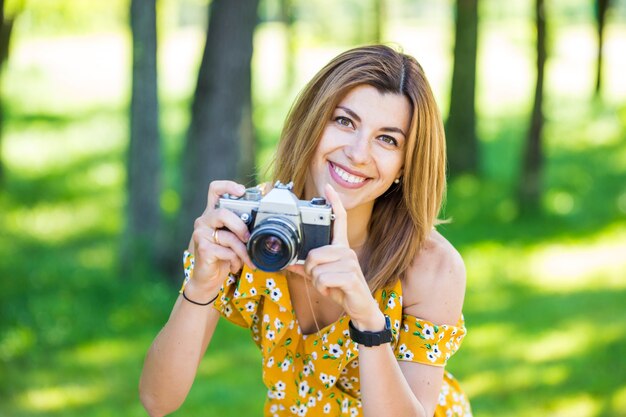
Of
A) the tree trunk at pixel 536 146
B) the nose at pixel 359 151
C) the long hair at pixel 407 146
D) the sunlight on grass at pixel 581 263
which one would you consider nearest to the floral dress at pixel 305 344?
the long hair at pixel 407 146

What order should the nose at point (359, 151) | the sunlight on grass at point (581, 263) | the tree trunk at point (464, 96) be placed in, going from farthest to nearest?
the tree trunk at point (464, 96), the sunlight on grass at point (581, 263), the nose at point (359, 151)

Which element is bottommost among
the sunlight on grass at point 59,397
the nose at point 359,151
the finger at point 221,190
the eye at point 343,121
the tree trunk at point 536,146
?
the sunlight on grass at point 59,397

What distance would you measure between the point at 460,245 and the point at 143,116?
3187mm

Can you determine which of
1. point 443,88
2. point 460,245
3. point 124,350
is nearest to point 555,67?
point 443,88

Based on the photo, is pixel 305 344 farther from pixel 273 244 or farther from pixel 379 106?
pixel 379 106

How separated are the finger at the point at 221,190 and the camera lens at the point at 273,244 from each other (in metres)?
0.16

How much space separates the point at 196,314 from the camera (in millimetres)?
2543

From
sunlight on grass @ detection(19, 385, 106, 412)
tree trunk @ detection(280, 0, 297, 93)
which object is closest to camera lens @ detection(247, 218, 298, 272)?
sunlight on grass @ detection(19, 385, 106, 412)

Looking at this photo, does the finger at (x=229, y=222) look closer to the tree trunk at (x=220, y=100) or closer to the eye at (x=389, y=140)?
the eye at (x=389, y=140)

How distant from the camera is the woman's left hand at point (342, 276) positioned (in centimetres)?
226

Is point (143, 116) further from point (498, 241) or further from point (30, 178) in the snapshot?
point (30, 178)

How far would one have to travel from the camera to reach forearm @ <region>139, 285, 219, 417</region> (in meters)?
2.55

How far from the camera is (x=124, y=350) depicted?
20.4ft

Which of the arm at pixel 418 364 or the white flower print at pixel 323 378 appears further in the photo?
the white flower print at pixel 323 378
